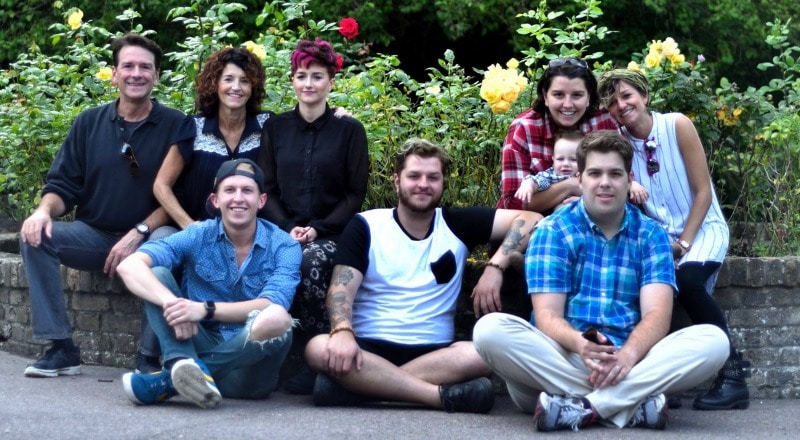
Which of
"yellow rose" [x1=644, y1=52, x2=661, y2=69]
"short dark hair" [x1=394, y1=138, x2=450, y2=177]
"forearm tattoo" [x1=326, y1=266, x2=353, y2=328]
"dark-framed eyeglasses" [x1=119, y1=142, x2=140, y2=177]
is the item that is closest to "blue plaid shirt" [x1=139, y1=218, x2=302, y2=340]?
"forearm tattoo" [x1=326, y1=266, x2=353, y2=328]

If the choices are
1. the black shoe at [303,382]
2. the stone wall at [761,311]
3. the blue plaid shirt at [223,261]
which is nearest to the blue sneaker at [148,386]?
the blue plaid shirt at [223,261]

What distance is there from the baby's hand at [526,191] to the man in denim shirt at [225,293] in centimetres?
122

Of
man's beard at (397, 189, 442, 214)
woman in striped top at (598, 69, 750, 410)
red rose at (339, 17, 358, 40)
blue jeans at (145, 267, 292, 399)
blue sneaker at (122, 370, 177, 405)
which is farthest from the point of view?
red rose at (339, 17, 358, 40)

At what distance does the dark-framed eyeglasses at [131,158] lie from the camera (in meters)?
7.76

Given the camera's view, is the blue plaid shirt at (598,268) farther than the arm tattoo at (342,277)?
No

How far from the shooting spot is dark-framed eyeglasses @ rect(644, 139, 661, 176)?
714cm

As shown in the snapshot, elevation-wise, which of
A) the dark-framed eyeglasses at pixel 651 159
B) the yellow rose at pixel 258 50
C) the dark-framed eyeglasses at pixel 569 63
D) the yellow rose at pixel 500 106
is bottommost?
the dark-framed eyeglasses at pixel 651 159

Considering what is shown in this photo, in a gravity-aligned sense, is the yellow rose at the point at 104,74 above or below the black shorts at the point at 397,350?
above

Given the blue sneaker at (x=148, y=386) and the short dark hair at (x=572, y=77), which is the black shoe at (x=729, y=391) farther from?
the blue sneaker at (x=148, y=386)

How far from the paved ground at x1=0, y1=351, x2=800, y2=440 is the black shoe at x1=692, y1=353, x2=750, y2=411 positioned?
3.0 inches

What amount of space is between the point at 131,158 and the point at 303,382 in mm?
1764

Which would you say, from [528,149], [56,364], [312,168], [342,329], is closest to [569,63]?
[528,149]

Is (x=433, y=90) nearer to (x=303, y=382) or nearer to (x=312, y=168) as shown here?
(x=312, y=168)

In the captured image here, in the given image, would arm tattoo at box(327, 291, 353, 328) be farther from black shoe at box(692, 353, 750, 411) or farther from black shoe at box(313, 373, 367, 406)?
black shoe at box(692, 353, 750, 411)
